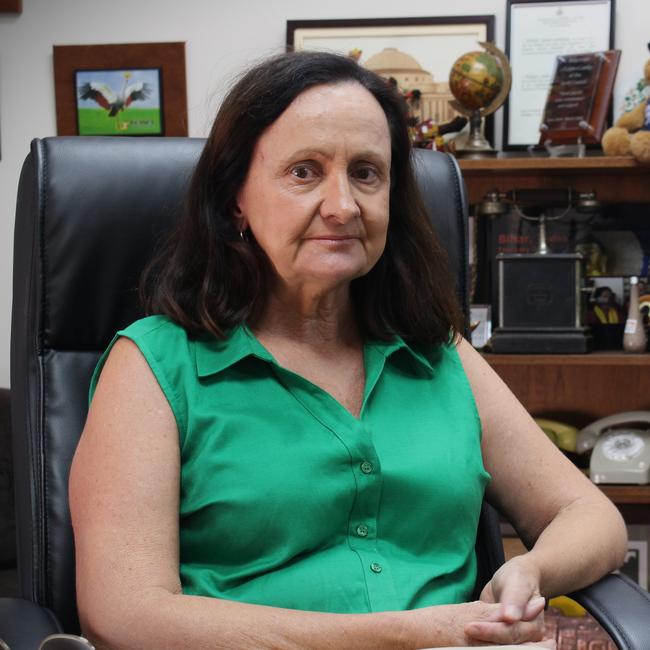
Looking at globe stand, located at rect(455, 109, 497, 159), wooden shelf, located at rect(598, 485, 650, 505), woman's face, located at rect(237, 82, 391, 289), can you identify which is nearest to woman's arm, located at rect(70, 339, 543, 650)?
woman's face, located at rect(237, 82, 391, 289)

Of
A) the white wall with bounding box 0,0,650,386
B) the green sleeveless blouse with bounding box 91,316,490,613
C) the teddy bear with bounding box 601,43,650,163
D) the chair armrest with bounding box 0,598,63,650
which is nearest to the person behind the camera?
the chair armrest with bounding box 0,598,63,650

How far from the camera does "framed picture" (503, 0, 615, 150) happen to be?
2.61 m

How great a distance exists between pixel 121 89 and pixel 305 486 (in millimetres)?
1883

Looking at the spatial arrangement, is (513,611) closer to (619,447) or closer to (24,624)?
(24,624)

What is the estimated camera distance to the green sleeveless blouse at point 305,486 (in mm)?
1173

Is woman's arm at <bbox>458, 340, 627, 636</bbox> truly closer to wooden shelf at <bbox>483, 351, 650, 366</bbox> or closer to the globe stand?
wooden shelf at <bbox>483, 351, 650, 366</bbox>

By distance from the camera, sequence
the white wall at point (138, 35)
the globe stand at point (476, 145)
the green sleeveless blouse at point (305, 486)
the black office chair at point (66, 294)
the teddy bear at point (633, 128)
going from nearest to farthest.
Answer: the green sleeveless blouse at point (305, 486)
the black office chair at point (66, 294)
the teddy bear at point (633, 128)
the globe stand at point (476, 145)
the white wall at point (138, 35)

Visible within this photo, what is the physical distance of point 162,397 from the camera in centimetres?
118

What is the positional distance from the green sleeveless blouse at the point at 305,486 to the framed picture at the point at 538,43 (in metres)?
1.53

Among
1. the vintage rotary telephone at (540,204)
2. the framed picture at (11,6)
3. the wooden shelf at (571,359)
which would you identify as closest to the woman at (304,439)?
the wooden shelf at (571,359)

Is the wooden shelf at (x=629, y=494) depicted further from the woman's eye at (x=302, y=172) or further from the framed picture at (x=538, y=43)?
the woman's eye at (x=302, y=172)

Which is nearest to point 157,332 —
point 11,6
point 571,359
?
point 571,359

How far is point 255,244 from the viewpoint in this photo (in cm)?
133

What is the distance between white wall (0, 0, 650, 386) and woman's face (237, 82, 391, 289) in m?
1.50
